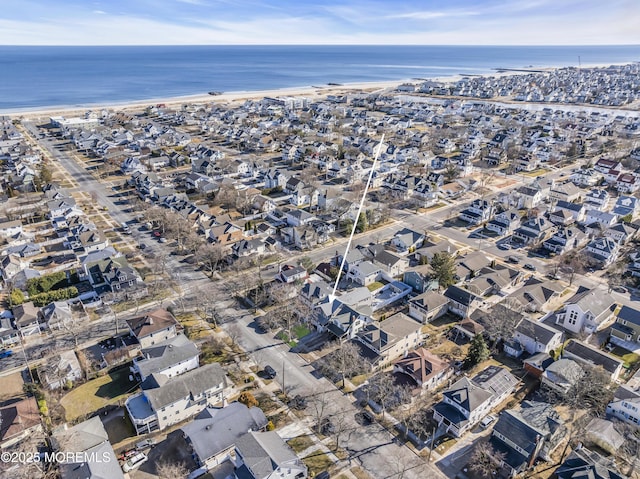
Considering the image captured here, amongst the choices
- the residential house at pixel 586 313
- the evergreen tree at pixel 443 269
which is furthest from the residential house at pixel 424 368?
the residential house at pixel 586 313

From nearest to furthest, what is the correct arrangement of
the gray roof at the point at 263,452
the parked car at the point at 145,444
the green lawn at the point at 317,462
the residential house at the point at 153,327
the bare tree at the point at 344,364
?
the gray roof at the point at 263,452 < the green lawn at the point at 317,462 < the parked car at the point at 145,444 < the bare tree at the point at 344,364 < the residential house at the point at 153,327

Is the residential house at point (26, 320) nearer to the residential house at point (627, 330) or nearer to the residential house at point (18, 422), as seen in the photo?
the residential house at point (18, 422)

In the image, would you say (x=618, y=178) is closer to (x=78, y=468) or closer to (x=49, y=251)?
(x=78, y=468)

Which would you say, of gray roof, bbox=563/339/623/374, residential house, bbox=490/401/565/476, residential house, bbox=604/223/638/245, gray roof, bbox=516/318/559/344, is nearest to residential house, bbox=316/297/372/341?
gray roof, bbox=516/318/559/344

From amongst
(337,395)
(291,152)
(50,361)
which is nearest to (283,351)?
(337,395)

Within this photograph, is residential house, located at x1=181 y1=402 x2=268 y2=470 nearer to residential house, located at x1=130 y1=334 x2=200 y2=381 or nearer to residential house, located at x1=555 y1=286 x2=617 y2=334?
residential house, located at x1=130 y1=334 x2=200 y2=381
